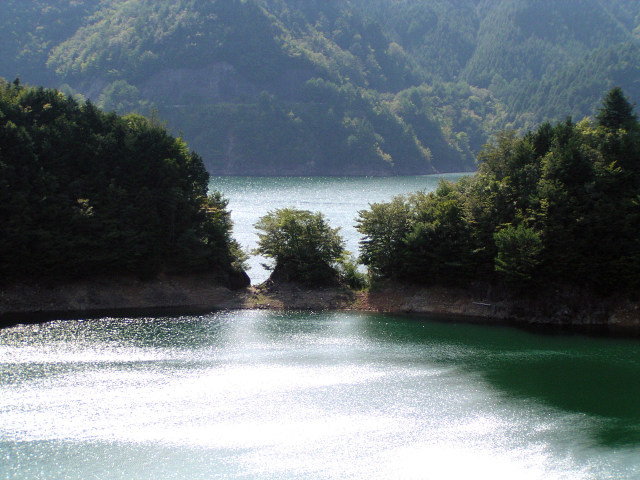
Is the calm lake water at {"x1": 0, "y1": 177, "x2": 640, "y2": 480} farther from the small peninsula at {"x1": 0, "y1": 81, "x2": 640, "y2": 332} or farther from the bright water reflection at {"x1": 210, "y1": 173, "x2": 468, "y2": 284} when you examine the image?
the bright water reflection at {"x1": 210, "y1": 173, "x2": 468, "y2": 284}

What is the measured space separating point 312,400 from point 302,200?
252ft

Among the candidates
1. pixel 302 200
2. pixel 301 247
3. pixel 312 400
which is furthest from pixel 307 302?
pixel 302 200

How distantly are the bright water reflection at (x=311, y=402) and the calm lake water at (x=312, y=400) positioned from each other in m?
0.08

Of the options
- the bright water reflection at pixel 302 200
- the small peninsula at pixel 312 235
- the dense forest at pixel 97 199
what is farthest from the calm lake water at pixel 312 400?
the bright water reflection at pixel 302 200

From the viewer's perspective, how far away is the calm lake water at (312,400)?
77.9 ft

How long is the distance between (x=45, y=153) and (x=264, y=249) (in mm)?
15571

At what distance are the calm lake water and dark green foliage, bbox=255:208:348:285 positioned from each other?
463 centimetres

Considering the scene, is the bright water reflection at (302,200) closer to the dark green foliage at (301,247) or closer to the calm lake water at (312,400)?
the dark green foliage at (301,247)

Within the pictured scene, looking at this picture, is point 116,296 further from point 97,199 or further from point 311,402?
point 311,402

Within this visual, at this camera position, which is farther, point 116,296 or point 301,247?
point 301,247

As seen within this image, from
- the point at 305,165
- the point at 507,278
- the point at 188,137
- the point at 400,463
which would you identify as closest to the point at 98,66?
the point at 188,137

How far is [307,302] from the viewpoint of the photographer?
149ft

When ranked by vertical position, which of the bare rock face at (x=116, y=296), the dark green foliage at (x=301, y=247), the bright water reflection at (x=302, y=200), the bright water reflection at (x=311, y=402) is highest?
the bright water reflection at (x=302, y=200)

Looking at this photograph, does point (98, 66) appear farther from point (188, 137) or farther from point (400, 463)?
point (400, 463)
